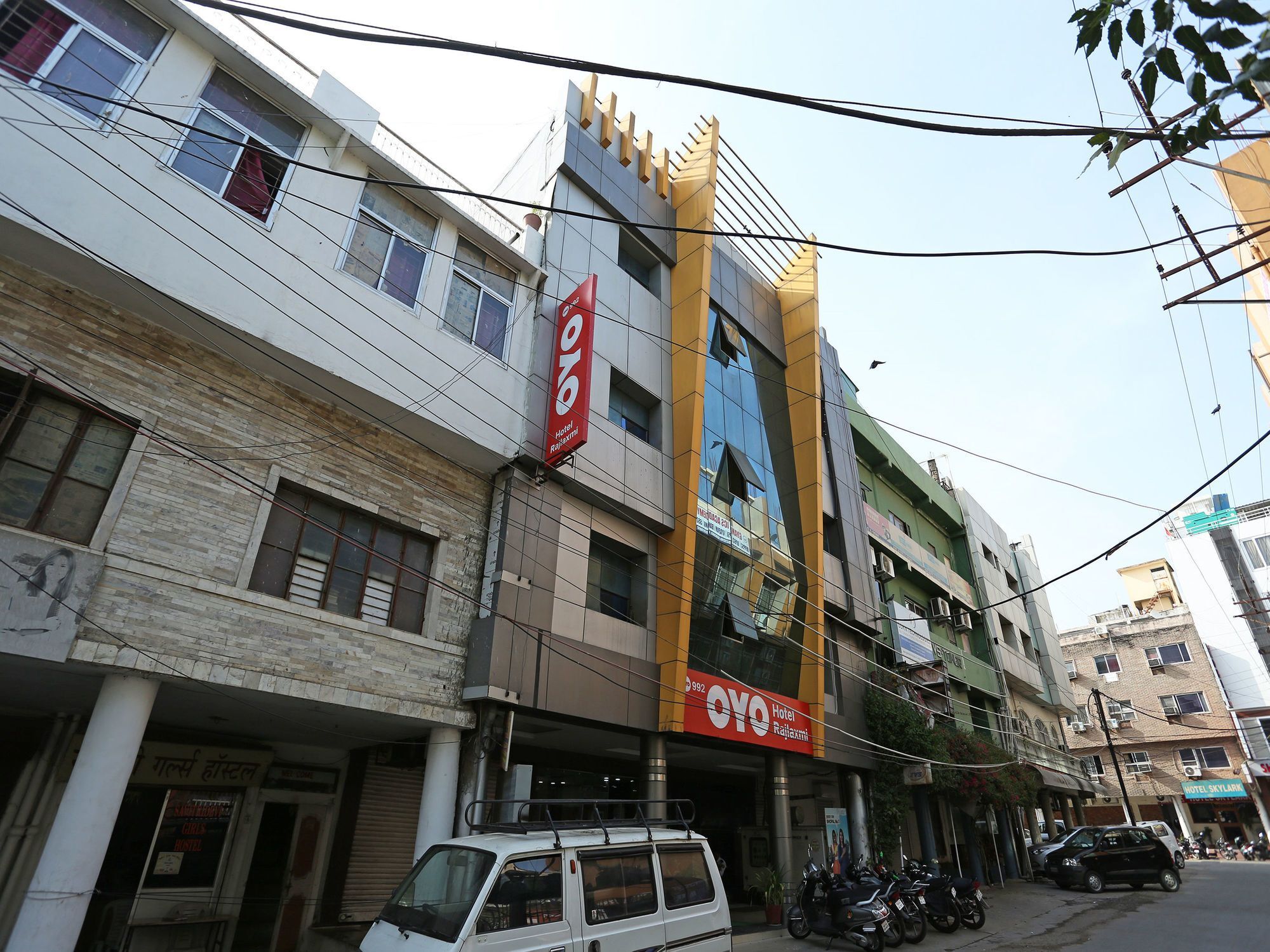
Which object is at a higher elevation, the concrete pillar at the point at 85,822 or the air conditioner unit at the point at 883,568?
the air conditioner unit at the point at 883,568

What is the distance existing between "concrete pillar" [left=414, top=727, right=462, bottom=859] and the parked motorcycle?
7320 mm

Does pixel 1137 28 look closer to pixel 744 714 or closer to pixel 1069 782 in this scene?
pixel 744 714

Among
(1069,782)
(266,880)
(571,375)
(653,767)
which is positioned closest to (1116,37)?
(571,375)

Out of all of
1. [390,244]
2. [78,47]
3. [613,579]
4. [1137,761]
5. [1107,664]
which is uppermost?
[1107,664]

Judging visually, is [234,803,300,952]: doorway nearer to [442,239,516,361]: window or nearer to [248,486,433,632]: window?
[248,486,433,632]: window

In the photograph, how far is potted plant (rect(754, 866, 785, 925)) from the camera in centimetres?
1447

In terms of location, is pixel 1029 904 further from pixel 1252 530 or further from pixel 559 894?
pixel 1252 530

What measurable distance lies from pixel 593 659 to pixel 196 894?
733 cm

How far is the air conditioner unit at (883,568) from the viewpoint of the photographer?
978 inches

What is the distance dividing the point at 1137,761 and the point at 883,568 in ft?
115

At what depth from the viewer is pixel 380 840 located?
12133mm

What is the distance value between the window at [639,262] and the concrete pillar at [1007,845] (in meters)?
25.4

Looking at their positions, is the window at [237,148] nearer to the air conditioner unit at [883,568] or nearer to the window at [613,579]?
the window at [613,579]

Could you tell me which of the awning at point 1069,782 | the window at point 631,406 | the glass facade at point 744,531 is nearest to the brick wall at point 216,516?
the window at point 631,406
